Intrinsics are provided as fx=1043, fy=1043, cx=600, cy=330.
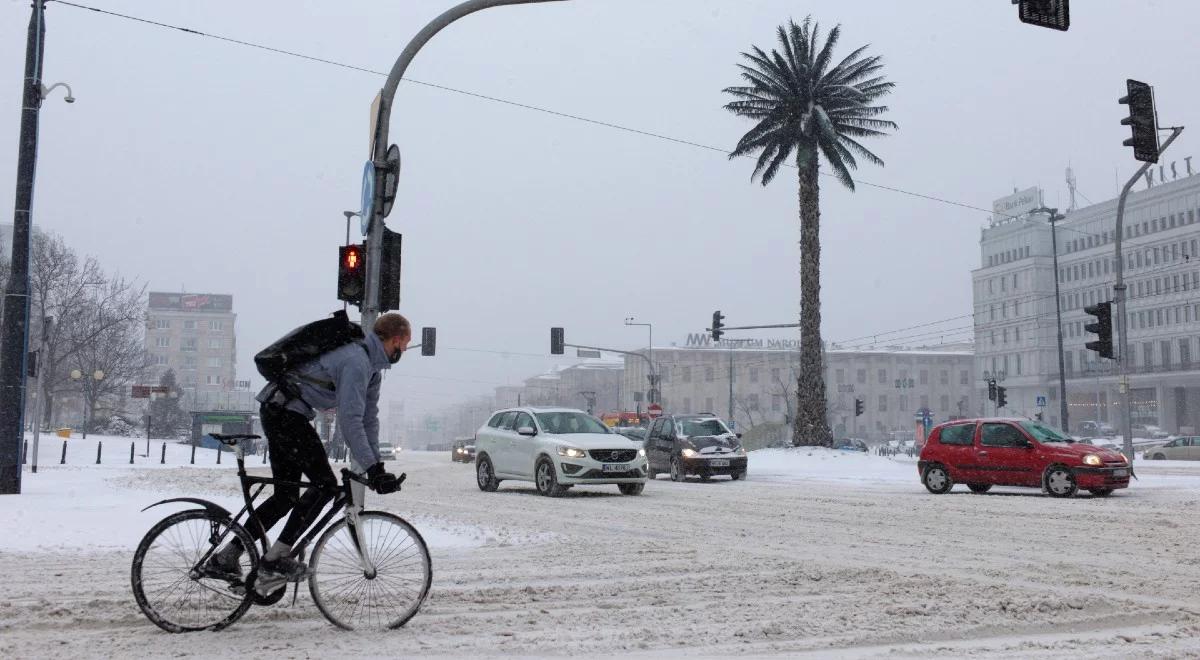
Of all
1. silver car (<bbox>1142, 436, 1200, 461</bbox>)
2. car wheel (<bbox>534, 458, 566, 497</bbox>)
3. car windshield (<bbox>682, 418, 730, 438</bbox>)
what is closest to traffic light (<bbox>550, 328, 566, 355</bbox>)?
car windshield (<bbox>682, 418, 730, 438</bbox>)

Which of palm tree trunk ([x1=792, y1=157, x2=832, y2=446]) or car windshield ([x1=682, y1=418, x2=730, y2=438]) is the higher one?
palm tree trunk ([x1=792, y1=157, x2=832, y2=446])

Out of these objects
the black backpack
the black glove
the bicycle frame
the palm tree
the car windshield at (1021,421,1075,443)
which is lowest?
the bicycle frame

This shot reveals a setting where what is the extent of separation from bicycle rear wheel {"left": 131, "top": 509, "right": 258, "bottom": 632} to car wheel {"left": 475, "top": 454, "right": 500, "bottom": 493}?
13.9 meters

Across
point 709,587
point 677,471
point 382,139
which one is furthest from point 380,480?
point 677,471

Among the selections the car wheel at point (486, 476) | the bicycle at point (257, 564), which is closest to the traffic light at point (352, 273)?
the bicycle at point (257, 564)

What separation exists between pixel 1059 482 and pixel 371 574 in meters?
15.3

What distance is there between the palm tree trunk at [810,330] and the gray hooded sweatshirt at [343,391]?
29355 millimetres

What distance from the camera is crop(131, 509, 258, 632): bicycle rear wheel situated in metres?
5.41

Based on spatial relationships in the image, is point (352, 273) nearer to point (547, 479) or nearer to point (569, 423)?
point (547, 479)

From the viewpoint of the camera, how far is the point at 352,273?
32.8ft

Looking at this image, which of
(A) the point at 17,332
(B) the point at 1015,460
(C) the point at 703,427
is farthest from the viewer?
(C) the point at 703,427

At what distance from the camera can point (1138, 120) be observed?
55.6 feet

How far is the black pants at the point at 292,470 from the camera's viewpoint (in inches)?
214

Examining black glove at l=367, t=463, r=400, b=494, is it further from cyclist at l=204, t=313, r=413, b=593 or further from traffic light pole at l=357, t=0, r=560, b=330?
traffic light pole at l=357, t=0, r=560, b=330
